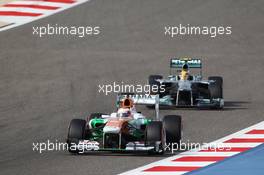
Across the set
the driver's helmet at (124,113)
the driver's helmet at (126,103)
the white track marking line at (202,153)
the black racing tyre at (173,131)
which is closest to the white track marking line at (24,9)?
the white track marking line at (202,153)

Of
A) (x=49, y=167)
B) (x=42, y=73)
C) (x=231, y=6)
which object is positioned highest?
(x=231, y=6)

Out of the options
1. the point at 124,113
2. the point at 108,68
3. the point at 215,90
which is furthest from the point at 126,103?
the point at 108,68

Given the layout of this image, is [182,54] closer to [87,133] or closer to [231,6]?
[231,6]

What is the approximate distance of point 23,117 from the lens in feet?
92.9

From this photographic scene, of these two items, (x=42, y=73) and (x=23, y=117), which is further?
(x=42, y=73)

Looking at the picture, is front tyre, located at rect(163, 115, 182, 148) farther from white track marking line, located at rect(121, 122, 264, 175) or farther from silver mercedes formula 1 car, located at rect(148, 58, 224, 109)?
silver mercedes formula 1 car, located at rect(148, 58, 224, 109)

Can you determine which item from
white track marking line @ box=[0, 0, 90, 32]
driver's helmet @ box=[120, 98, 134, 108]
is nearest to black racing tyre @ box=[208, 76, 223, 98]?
driver's helmet @ box=[120, 98, 134, 108]

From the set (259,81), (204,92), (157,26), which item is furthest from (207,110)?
(157,26)

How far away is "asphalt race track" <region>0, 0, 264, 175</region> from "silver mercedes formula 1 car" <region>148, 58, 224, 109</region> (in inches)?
16.2

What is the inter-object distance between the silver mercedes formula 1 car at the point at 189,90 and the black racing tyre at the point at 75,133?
271 inches

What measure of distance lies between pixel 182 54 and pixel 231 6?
6583mm

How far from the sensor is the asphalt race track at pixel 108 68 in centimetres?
2420

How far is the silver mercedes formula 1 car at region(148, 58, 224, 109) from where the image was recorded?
30.2 meters

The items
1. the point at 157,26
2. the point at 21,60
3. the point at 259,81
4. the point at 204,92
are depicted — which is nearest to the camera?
the point at 204,92
